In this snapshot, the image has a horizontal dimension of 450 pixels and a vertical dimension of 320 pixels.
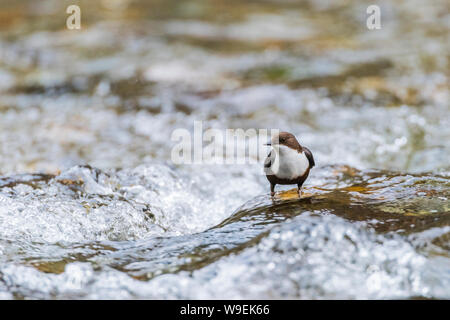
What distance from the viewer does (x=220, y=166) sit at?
16.3 ft

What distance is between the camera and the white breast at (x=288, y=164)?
10.3ft

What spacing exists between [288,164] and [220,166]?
1879 mm

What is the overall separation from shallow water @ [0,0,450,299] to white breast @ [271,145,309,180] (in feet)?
0.67

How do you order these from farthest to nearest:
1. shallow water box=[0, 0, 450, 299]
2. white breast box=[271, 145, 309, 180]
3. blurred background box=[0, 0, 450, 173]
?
blurred background box=[0, 0, 450, 173] < white breast box=[271, 145, 309, 180] < shallow water box=[0, 0, 450, 299]

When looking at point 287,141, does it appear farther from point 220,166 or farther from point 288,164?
point 220,166

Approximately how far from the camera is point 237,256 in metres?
2.59

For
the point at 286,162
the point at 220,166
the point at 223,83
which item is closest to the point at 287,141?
the point at 286,162

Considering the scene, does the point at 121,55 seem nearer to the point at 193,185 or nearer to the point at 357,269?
the point at 193,185

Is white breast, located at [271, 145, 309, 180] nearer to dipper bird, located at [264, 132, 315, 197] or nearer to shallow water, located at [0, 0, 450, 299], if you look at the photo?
dipper bird, located at [264, 132, 315, 197]

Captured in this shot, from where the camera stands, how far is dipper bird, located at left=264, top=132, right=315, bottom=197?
3.13m

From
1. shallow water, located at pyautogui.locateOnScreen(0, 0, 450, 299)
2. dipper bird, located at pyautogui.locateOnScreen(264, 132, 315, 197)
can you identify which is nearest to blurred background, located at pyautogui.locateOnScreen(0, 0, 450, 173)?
shallow water, located at pyautogui.locateOnScreen(0, 0, 450, 299)

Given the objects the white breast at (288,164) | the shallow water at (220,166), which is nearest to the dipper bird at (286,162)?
the white breast at (288,164)
